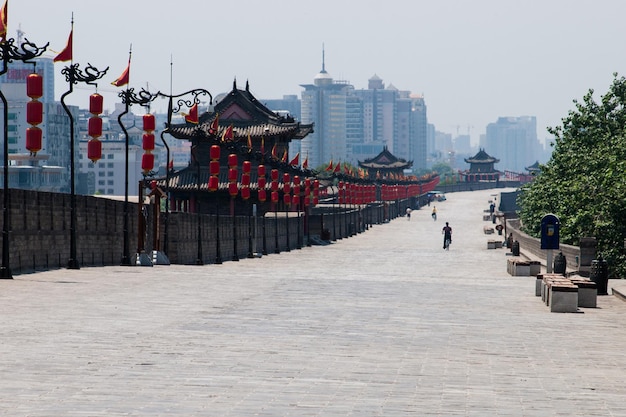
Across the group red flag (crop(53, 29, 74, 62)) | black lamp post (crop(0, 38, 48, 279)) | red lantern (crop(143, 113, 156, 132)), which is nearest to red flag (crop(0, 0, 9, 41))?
black lamp post (crop(0, 38, 48, 279))

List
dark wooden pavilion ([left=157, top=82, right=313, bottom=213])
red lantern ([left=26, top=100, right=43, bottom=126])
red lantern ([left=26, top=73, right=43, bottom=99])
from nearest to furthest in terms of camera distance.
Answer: red lantern ([left=26, top=73, right=43, bottom=99]) < red lantern ([left=26, top=100, right=43, bottom=126]) < dark wooden pavilion ([left=157, top=82, right=313, bottom=213])

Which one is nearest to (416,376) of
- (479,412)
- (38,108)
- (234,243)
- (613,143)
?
(479,412)

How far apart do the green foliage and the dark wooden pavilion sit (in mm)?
20734

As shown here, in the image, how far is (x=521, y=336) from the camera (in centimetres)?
1864

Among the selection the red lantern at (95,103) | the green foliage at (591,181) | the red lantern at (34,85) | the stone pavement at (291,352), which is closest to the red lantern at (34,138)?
the red lantern at (34,85)

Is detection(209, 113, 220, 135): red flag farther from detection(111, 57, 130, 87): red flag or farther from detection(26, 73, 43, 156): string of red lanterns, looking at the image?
detection(26, 73, 43, 156): string of red lanterns

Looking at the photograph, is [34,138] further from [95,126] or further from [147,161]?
[147,161]

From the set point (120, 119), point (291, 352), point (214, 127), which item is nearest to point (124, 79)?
point (120, 119)

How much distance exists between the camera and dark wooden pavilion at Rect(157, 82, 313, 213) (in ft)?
275

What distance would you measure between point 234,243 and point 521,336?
34547mm

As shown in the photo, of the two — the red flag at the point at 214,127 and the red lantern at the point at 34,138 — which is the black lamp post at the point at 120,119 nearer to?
the red lantern at the point at 34,138

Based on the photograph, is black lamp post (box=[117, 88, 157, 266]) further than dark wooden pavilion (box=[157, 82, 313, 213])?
No

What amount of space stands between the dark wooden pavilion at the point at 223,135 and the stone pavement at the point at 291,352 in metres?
55.7

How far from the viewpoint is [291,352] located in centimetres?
1521
